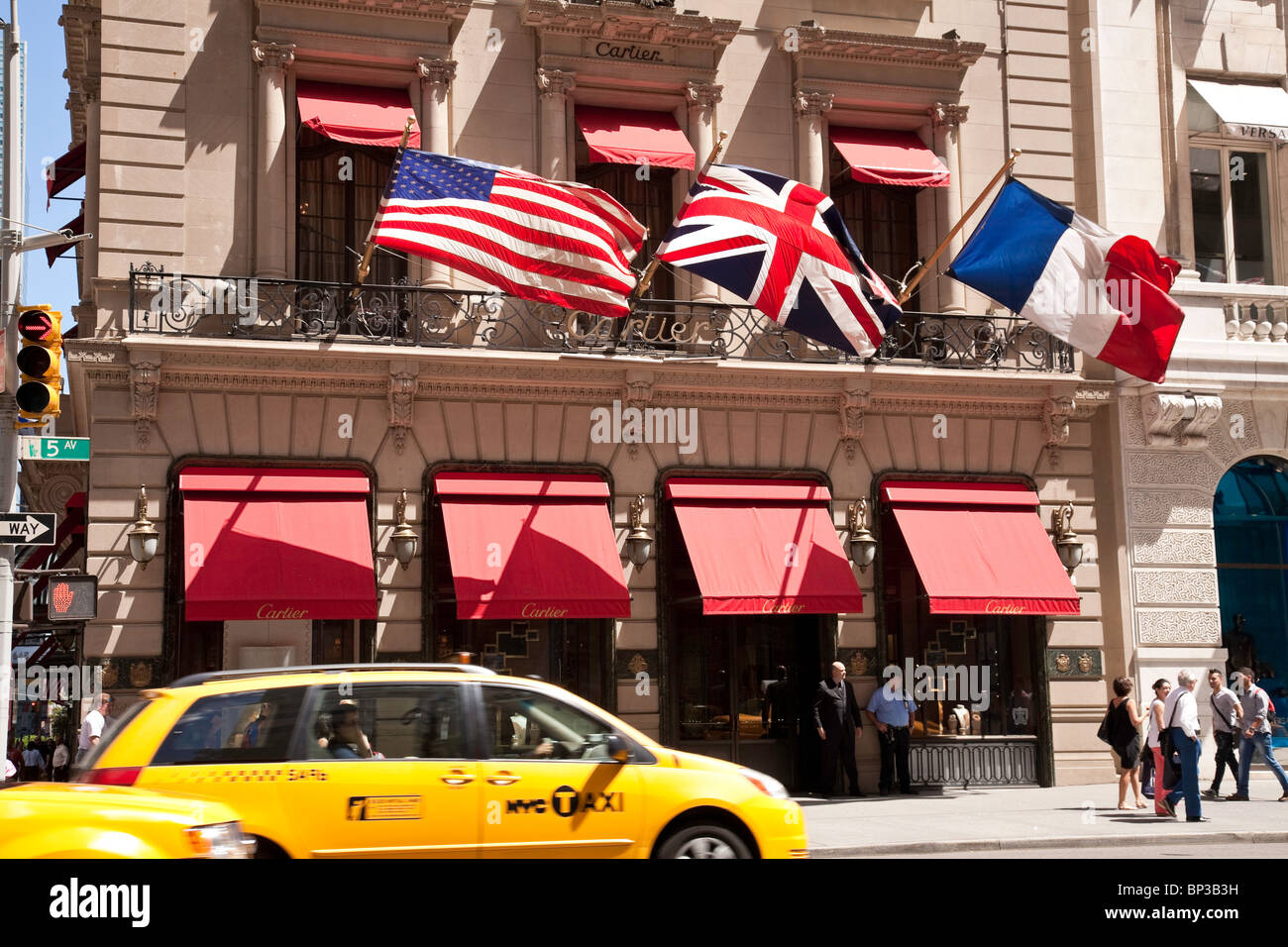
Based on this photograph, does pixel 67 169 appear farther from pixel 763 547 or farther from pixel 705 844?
pixel 705 844

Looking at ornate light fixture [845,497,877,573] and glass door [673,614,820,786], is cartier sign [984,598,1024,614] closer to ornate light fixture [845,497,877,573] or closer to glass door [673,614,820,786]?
ornate light fixture [845,497,877,573]

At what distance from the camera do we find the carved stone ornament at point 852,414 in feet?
72.6

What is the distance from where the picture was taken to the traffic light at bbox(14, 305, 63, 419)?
570 inches

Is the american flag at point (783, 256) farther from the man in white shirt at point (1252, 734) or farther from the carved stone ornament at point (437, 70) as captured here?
the man in white shirt at point (1252, 734)

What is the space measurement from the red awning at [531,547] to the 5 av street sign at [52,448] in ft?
18.7

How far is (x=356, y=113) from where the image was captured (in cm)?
2086

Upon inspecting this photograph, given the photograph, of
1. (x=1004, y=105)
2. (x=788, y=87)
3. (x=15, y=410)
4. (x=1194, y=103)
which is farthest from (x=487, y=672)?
(x=1194, y=103)

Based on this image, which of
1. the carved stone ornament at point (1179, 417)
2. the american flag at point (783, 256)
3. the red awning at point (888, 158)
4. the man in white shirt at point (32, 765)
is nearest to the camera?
the american flag at point (783, 256)

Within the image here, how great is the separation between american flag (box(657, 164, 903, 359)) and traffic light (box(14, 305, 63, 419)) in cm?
806

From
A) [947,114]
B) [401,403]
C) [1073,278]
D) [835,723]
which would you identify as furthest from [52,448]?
A: [947,114]

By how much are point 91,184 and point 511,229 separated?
693cm

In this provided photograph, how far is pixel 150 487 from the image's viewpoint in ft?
64.0

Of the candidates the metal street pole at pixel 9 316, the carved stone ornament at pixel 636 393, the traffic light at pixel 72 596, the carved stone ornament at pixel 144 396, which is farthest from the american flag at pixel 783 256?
the traffic light at pixel 72 596

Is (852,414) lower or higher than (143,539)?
higher
